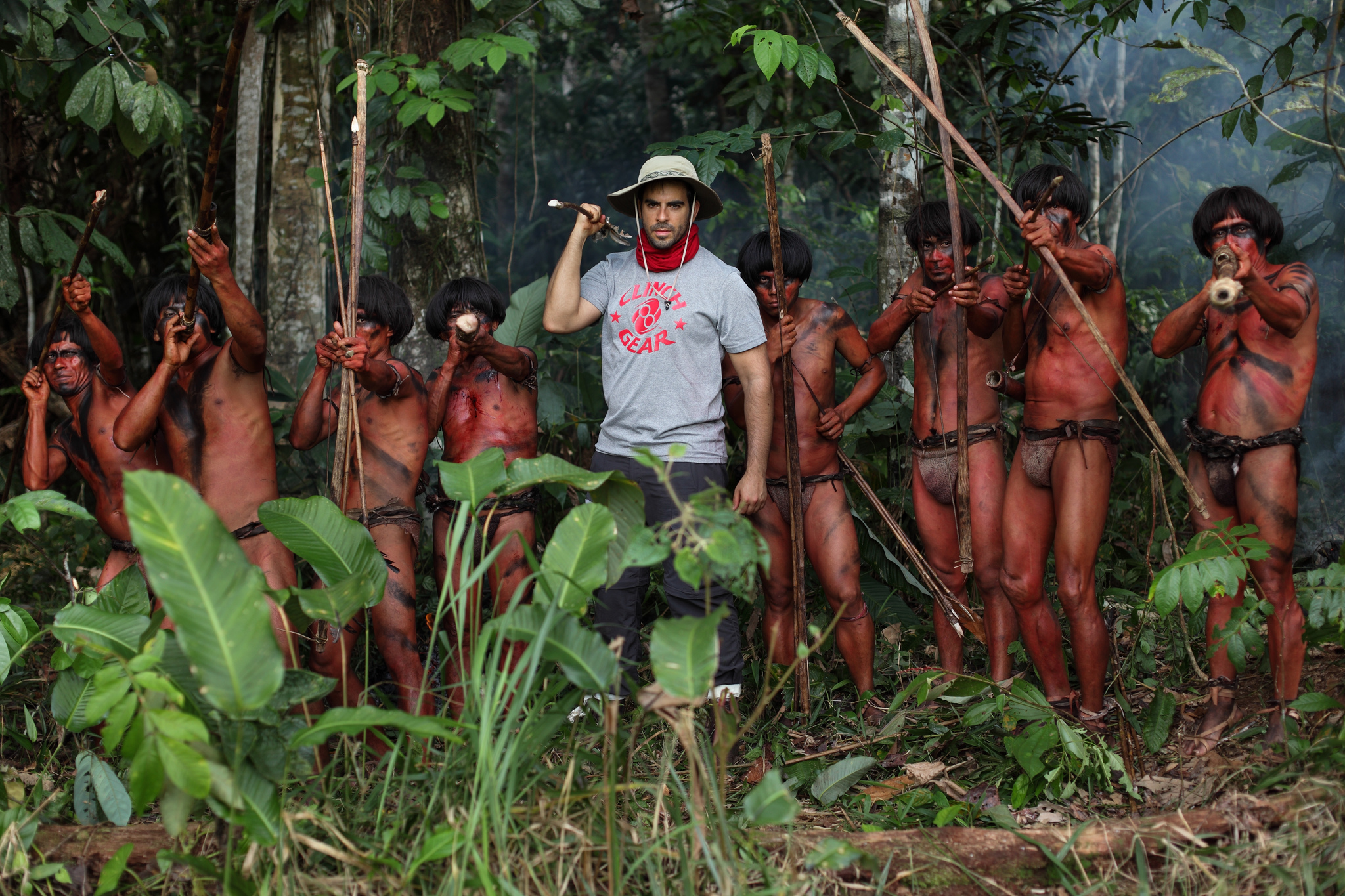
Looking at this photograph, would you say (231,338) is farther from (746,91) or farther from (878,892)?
(746,91)

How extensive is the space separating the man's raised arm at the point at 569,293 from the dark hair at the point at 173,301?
47.0 inches

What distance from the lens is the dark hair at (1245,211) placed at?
11.6 feet

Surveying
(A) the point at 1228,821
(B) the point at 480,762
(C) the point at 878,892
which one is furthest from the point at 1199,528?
(B) the point at 480,762

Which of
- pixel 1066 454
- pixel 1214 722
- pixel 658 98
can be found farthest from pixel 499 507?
pixel 658 98

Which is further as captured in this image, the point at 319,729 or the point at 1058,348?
the point at 1058,348

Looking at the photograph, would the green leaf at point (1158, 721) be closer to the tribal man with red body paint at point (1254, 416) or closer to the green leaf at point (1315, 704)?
the tribal man with red body paint at point (1254, 416)

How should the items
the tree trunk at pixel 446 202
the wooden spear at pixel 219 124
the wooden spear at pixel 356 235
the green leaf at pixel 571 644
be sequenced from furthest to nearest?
the tree trunk at pixel 446 202 → the wooden spear at pixel 356 235 → the wooden spear at pixel 219 124 → the green leaf at pixel 571 644

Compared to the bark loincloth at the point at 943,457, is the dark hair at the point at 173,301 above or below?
above

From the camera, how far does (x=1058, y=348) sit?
379 centimetres

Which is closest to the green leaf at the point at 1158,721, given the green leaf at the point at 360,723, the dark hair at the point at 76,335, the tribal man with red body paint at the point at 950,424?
the tribal man with red body paint at the point at 950,424

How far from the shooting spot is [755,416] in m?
3.65

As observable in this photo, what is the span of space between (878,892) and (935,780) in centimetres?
101

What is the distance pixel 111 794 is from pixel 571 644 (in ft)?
4.52

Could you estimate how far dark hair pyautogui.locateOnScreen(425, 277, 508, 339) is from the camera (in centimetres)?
404
